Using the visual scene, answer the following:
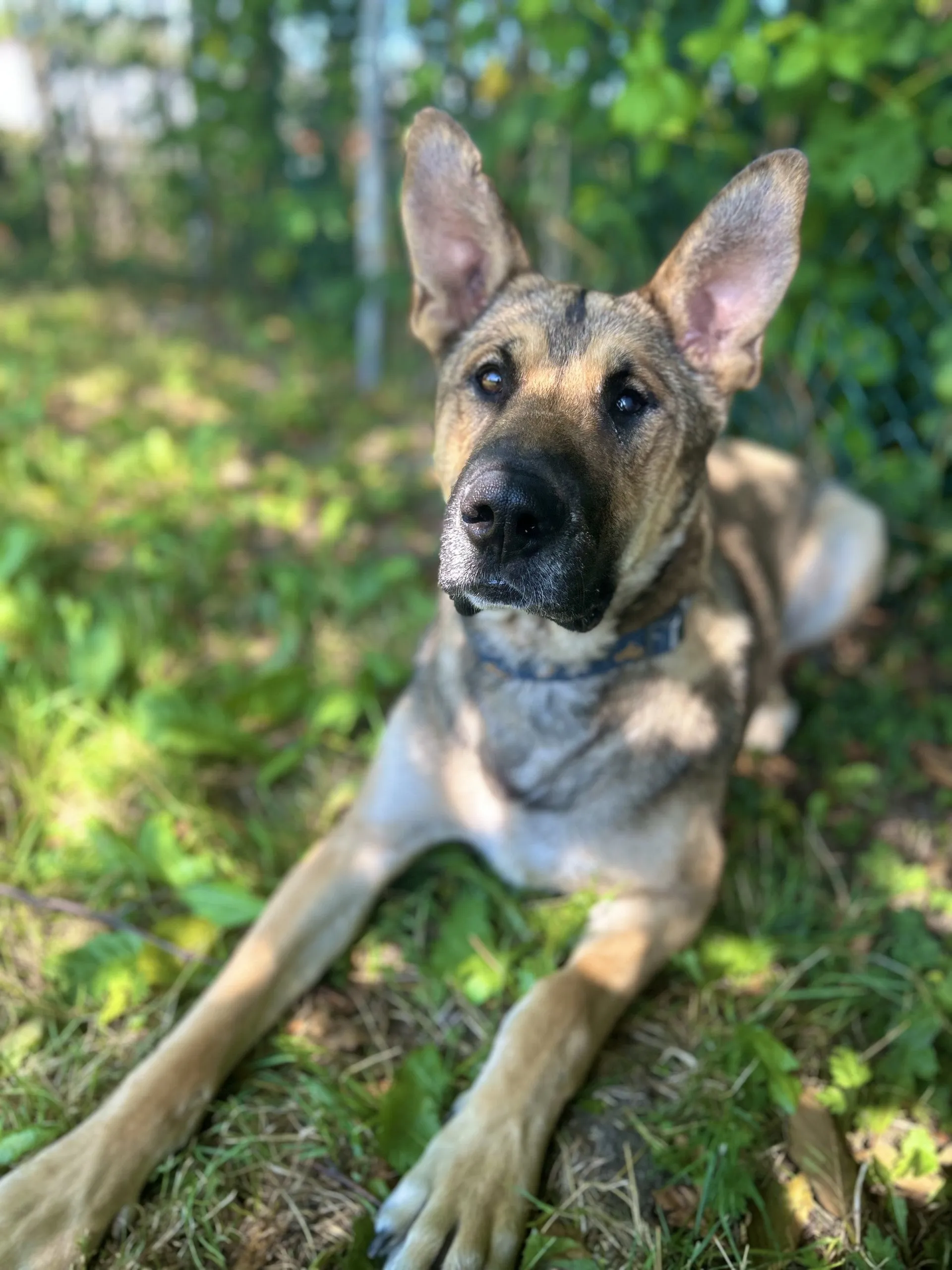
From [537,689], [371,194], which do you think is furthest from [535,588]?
[371,194]

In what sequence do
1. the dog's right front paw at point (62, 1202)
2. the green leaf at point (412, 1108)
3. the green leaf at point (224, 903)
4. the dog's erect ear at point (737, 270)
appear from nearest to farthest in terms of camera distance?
the dog's right front paw at point (62, 1202), the green leaf at point (412, 1108), the dog's erect ear at point (737, 270), the green leaf at point (224, 903)

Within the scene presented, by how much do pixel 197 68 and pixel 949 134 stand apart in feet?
23.5

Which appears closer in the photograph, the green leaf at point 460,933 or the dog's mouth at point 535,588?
the dog's mouth at point 535,588

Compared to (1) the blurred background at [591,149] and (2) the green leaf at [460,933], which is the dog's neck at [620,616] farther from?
(1) the blurred background at [591,149]

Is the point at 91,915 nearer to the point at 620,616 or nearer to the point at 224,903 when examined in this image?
the point at 224,903

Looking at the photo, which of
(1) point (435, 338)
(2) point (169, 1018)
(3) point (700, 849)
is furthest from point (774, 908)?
(1) point (435, 338)

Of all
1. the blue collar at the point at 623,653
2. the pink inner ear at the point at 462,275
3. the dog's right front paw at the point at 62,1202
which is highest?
the pink inner ear at the point at 462,275

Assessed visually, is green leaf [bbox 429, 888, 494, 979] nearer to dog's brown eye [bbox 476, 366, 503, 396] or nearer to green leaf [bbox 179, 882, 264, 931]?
green leaf [bbox 179, 882, 264, 931]

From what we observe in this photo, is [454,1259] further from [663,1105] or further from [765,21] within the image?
[765,21]

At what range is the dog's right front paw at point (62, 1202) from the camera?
1674 millimetres

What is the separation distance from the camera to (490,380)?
231 cm

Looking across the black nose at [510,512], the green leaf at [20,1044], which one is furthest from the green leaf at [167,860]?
the black nose at [510,512]

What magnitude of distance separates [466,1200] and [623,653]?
1304mm

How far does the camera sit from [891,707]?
3682 millimetres
